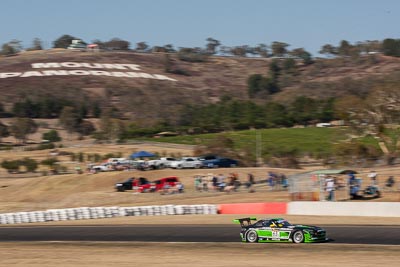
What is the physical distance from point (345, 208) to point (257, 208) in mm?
4888

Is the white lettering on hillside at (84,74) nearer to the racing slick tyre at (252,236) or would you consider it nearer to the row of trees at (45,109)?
the row of trees at (45,109)

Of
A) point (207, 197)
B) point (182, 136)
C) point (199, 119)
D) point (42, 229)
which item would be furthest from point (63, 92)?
point (42, 229)

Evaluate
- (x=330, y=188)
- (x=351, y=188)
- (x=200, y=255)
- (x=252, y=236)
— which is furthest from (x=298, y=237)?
(x=351, y=188)

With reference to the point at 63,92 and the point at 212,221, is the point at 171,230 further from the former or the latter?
the point at 63,92

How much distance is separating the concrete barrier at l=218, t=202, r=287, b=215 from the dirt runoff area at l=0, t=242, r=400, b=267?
11069 mm

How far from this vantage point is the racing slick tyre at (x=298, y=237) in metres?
25.1

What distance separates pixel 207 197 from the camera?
46688 mm

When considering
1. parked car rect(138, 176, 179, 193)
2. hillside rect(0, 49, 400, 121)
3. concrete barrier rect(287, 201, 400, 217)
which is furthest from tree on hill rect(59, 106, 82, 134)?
concrete barrier rect(287, 201, 400, 217)

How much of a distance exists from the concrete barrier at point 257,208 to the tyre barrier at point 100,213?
39.3 inches

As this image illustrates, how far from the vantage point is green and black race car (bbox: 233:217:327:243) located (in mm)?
25000

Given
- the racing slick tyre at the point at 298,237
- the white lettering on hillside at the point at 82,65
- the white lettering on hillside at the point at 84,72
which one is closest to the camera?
the racing slick tyre at the point at 298,237

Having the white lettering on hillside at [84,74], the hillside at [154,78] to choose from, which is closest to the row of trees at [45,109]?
the hillside at [154,78]

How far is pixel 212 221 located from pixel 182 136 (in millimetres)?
66377

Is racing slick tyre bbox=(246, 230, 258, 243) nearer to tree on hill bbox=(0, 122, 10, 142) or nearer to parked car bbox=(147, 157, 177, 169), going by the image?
parked car bbox=(147, 157, 177, 169)
